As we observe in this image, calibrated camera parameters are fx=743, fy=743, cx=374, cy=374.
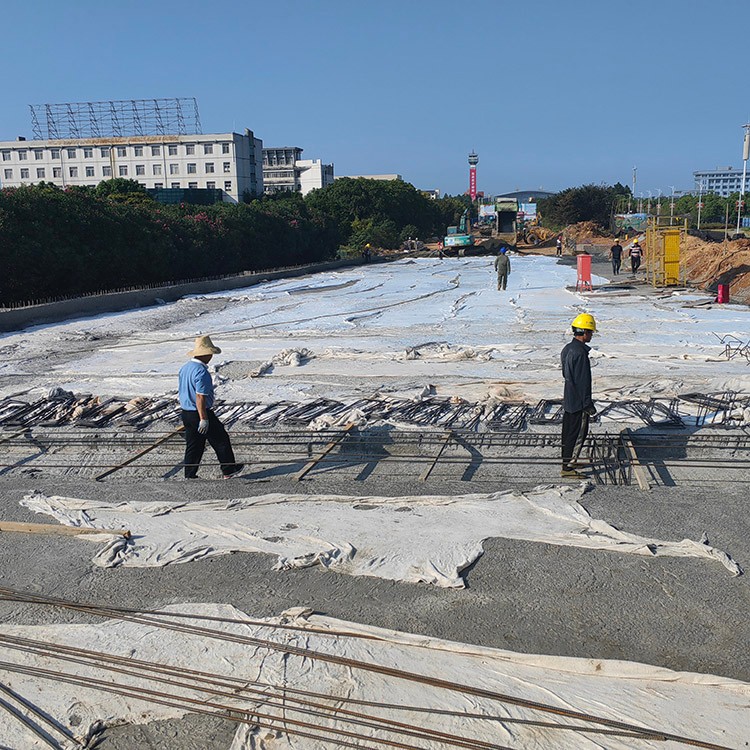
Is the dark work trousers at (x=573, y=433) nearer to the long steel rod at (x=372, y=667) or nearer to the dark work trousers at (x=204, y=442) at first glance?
the dark work trousers at (x=204, y=442)

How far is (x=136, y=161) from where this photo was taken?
7375 cm

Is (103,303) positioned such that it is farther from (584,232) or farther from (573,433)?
(584,232)

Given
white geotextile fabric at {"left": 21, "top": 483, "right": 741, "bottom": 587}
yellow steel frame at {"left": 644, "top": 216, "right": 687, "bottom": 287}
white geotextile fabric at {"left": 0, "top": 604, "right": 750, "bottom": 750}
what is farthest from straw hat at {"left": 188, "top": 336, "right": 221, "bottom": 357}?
yellow steel frame at {"left": 644, "top": 216, "right": 687, "bottom": 287}

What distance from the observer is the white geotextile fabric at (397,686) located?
327 centimetres

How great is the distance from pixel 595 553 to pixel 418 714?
2134mm

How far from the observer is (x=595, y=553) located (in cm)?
504

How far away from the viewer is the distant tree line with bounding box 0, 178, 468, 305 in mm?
19922

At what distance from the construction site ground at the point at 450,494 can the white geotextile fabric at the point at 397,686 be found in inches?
6.6

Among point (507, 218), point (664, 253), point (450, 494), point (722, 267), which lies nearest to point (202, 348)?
point (450, 494)

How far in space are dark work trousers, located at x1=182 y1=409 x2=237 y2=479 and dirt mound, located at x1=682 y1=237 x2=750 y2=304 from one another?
52.3 ft

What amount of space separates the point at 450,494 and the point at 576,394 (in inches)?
55.7

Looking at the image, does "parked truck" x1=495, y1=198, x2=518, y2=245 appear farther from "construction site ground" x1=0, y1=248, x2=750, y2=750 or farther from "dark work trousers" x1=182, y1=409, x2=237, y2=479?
"dark work trousers" x1=182, y1=409, x2=237, y2=479

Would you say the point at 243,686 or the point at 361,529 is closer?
the point at 243,686

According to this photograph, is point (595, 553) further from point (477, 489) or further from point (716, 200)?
point (716, 200)
